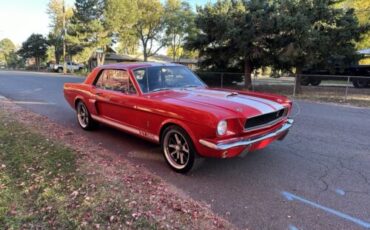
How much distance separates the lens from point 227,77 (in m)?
17.1

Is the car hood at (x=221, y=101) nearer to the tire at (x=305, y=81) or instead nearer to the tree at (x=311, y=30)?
the tree at (x=311, y=30)

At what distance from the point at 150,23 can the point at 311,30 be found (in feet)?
118

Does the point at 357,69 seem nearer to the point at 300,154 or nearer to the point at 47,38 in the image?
the point at 300,154

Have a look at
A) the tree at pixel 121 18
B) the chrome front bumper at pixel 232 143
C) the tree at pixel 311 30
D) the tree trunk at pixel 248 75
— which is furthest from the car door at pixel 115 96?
the tree at pixel 121 18

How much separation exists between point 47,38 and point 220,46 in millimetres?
53896

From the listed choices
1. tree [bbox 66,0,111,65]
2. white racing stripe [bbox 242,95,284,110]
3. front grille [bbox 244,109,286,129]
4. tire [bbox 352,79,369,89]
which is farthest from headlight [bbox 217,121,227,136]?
tree [bbox 66,0,111,65]

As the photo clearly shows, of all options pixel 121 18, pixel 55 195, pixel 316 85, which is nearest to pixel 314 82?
pixel 316 85

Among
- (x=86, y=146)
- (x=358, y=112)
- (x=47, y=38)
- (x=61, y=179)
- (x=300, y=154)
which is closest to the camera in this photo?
(x=61, y=179)

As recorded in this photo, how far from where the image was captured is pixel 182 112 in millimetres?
3920

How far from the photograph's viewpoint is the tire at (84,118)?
6.48 metres

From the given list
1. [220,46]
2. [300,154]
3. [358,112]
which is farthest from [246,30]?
[300,154]

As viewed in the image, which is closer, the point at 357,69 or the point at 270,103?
the point at 270,103

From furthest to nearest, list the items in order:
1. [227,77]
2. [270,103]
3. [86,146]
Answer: [227,77] → [86,146] → [270,103]

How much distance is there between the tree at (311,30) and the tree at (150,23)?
32.8 metres
